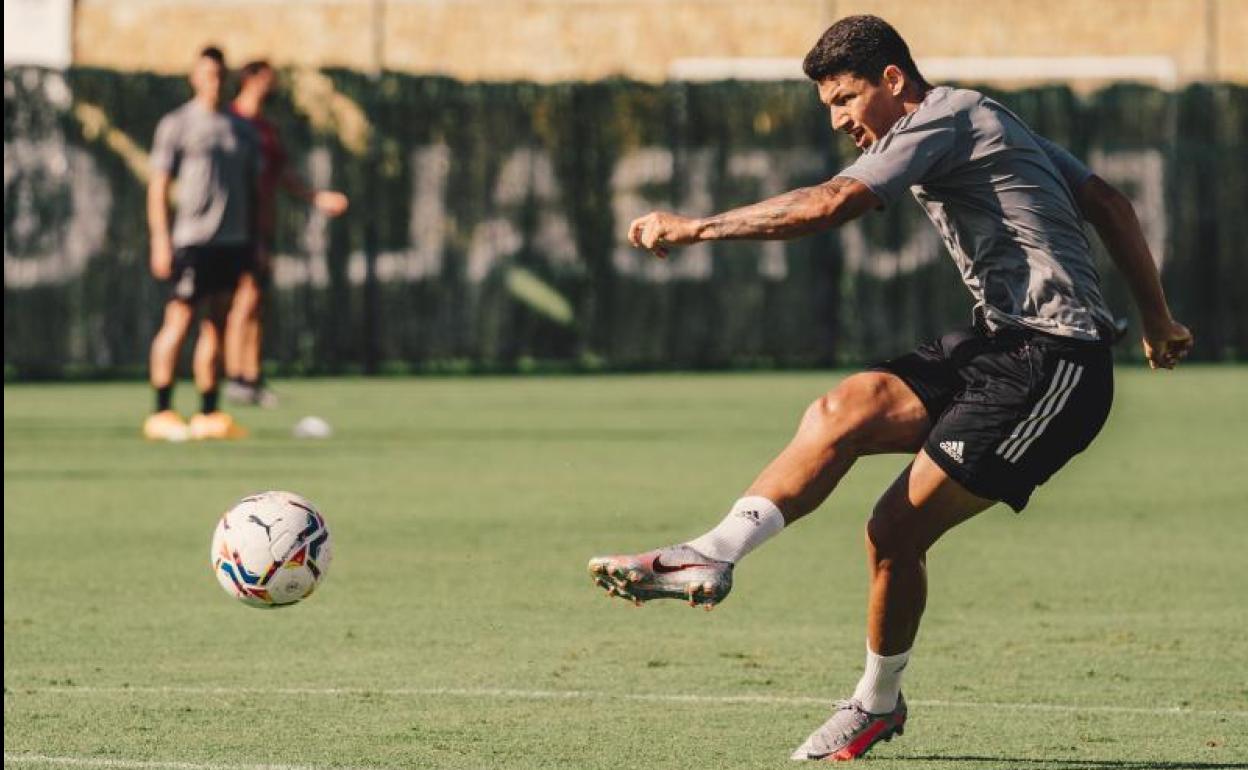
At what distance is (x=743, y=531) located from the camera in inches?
262

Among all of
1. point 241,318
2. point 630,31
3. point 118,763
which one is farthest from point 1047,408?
point 630,31

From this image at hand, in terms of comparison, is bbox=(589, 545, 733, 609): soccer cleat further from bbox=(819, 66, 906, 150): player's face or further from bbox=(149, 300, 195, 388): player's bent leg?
bbox=(149, 300, 195, 388): player's bent leg

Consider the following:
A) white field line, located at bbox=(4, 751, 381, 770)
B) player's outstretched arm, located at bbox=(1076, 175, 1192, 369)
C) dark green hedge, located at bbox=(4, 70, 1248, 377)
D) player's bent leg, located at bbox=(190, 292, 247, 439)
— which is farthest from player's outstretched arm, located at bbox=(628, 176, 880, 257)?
dark green hedge, located at bbox=(4, 70, 1248, 377)

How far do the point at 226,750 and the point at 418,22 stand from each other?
69.3ft

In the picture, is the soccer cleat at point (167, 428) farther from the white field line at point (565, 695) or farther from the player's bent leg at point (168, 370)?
the white field line at point (565, 695)

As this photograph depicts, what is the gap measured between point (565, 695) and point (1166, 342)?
2.07 metres

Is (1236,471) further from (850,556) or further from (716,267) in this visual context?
(716,267)

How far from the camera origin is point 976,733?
7293 millimetres

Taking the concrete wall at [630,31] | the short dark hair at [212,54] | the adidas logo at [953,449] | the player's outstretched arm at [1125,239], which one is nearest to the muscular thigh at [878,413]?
the adidas logo at [953,449]

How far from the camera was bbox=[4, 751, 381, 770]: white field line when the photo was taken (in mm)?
6613

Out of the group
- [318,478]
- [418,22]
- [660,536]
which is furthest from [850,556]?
[418,22]

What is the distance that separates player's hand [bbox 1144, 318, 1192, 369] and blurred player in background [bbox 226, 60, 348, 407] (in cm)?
1133

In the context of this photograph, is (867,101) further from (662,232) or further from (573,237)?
(573,237)

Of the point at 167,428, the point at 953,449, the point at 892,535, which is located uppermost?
the point at 953,449
